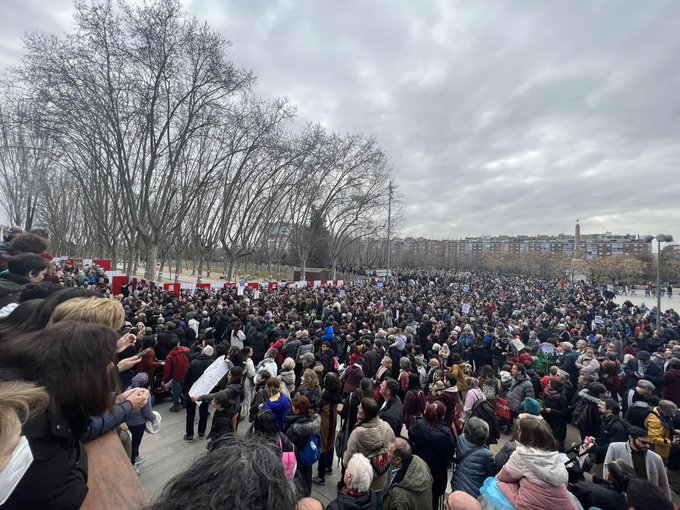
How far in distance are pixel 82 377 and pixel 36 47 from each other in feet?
65.5

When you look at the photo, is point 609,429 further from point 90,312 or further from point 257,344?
point 257,344

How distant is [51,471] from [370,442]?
8.96ft

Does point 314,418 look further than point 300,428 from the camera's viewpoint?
Yes

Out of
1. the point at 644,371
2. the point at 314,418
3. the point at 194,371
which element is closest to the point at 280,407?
the point at 314,418

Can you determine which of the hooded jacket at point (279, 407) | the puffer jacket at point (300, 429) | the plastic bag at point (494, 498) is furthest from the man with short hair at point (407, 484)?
the hooded jacket at point (279, 407)

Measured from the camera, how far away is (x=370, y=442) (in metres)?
3.23

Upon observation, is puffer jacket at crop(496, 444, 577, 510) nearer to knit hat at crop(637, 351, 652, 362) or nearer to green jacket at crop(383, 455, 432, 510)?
green jacket at crop(383, 455, 432, 510)

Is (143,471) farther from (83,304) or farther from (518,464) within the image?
(518,464)

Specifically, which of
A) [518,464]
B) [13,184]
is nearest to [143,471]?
[518,464]

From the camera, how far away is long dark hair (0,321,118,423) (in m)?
1.38

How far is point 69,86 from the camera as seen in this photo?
14859 mm

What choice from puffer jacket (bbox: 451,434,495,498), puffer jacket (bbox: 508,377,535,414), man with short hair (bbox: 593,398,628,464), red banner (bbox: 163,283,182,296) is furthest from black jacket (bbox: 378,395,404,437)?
red banner (bbox: 163,283,182,296)

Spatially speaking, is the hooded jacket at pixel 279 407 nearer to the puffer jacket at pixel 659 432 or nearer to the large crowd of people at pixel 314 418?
the large crowd of people at pixel 314 418

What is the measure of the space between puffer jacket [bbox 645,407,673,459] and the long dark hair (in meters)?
6.10
